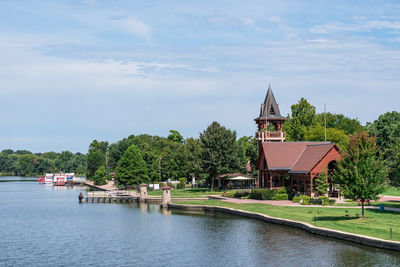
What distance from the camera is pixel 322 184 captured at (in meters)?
64.6

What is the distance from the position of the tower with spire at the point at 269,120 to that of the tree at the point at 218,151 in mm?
10276

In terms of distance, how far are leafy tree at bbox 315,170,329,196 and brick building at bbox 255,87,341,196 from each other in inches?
37.1

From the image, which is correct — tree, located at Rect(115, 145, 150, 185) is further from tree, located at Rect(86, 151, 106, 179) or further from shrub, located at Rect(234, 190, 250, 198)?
tree, located at Rect(86, 151, 106, 179)

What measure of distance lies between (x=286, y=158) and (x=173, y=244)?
35422 mm

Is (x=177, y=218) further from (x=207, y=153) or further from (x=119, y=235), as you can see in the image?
(x=207, y=153)

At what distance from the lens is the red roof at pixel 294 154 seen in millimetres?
67875

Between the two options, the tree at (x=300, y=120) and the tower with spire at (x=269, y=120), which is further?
the tree at (x=300, y=120)

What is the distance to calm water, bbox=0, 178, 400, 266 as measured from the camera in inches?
1367

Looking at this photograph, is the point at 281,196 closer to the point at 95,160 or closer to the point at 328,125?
the point at 328,125

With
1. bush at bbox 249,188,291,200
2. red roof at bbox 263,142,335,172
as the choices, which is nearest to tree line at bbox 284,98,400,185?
red roof at bbox 263,142,335,172

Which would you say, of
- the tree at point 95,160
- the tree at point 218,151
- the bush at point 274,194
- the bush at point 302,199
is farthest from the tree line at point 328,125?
the tree at point 95,160

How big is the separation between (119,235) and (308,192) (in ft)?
97.2

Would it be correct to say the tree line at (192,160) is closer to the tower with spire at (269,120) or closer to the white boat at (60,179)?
the tower with spire at (269,120)

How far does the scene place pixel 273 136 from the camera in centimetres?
8106
